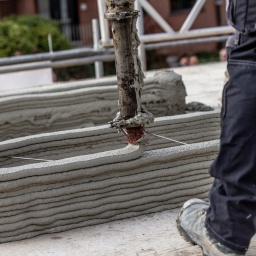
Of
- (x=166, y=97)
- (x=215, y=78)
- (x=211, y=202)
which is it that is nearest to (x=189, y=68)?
(x=215, y=78)

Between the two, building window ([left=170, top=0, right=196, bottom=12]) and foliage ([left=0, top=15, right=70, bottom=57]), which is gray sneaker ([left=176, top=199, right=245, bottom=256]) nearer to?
foliage ([left=0, top=15, right=70, bottom=57])

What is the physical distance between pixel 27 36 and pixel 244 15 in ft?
54.6

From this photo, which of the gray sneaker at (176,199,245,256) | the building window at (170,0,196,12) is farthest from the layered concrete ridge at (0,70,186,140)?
the building window at (170,0,196,12)

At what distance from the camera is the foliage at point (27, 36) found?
58.5 feet

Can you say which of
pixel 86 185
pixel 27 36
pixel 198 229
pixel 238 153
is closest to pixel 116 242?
pixel 86 185

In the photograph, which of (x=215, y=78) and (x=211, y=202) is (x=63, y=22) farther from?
(x=211, y=202)

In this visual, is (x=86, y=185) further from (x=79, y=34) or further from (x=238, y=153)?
(x=79, y=34)

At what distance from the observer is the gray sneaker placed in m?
2.81

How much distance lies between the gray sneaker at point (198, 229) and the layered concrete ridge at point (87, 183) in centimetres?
48

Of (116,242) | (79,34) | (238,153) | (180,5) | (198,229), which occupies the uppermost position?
(238,153)

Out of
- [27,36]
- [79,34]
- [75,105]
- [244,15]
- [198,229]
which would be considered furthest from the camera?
[79,34]

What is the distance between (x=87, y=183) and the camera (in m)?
3.42

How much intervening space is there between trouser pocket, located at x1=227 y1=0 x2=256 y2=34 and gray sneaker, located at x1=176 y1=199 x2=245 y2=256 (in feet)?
2.47

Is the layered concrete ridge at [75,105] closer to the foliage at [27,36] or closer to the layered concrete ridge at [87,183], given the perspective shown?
the layered concrete ridge at [87,183]
